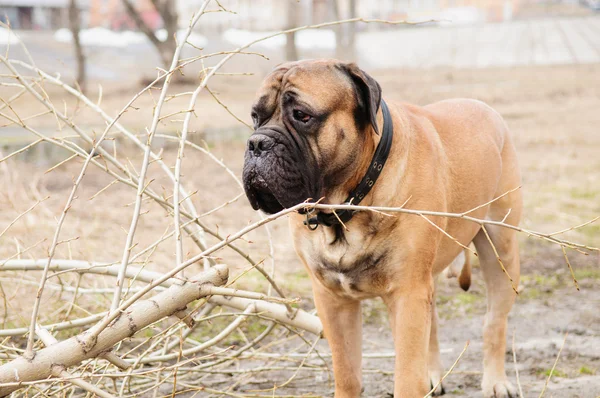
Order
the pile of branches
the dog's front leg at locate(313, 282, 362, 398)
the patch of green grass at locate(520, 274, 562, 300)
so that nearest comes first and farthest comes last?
the pile of branches → the dog's front leg at locate(313, 282, 362, 398) → the patch of green grass at locate(520, 274, 562, 300)

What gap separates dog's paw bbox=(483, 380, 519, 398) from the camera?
5047 mm

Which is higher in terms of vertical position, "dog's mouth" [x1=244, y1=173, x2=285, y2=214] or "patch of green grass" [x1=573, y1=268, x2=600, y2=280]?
"dog's mouth" [x1=244, y1=173, x2=285, y2=214]

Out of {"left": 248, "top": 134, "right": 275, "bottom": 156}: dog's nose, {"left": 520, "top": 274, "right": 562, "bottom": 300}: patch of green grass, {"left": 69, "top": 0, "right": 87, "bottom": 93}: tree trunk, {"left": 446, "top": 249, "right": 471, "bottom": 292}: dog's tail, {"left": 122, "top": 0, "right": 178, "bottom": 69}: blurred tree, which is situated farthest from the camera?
{"left": 122, "top": 0, "right": 178, "bottom": 69}: blurred tree

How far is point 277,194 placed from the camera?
12.4 feet

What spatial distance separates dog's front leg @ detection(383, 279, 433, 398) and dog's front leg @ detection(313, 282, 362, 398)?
0.43m

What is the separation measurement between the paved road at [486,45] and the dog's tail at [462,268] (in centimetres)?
2805

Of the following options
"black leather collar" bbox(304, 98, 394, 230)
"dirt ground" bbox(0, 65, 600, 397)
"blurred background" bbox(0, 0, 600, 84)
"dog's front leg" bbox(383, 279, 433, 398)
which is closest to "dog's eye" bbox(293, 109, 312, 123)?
"black leather collar" bbox(304, 98, 394, 230)

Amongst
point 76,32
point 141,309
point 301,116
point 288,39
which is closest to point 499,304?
point 301,116

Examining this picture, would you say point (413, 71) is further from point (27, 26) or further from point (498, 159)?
point (27, 26)

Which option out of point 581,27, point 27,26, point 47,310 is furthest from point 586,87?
point 27,26

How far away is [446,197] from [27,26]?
2399 inches

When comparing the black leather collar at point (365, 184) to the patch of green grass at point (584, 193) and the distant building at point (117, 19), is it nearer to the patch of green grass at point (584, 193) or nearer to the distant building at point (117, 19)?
the patch of green grass at point (584, 193)

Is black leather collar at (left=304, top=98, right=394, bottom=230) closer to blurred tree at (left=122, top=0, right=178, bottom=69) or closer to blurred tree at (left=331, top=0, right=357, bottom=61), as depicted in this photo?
blurred tree at (left=331, top=0, right=357, bottom=61)

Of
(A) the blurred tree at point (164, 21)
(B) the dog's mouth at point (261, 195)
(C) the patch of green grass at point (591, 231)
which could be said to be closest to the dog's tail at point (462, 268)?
(B) the dog's mouth at point (261, 195)
